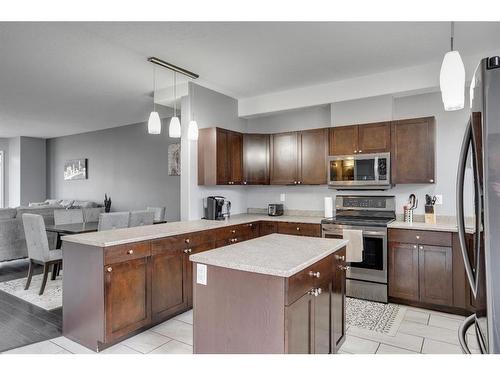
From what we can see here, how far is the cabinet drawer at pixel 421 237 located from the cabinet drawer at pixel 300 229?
887 millimetres

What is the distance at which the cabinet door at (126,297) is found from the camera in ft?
8.36

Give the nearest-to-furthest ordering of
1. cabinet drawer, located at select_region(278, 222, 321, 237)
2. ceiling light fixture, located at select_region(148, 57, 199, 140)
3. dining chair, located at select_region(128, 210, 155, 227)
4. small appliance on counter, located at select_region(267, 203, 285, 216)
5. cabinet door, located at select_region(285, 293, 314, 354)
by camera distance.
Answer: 1. cabinet door, located at select_region(285, 293, 314, 354)
2. ceiling light fixture, located at select_region(148, 57, 199, 140)
3. cabinet drawer, located at select_region(278, 222, 321, 237)
4. dining chair, located at select_region(128, 210, 155, 227)
5. small appliance on counter, located at select_region(267, 203, 285, 216)

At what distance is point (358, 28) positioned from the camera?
286 cm

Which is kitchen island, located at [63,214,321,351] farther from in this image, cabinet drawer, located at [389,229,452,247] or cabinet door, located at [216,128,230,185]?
cabinet drawer, located at [389,229,452,247]

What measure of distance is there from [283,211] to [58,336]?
3290 millimetres

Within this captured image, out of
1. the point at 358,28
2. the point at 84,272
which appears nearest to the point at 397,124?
the point at 358,28

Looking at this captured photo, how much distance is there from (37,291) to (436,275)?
4680mm

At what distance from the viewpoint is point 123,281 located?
2.66 meters

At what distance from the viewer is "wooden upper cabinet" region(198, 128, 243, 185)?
13.9ft

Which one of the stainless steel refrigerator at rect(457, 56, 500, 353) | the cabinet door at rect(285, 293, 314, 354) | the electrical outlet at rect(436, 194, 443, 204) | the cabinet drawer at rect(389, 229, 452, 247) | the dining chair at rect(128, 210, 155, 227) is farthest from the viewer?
the dining chair at rect(128, 210, 155, 227)

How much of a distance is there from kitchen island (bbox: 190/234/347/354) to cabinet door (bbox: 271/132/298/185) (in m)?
2.55

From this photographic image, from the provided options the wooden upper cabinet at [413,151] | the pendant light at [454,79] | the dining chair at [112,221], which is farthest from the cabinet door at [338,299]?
the dining chair at [112,221]

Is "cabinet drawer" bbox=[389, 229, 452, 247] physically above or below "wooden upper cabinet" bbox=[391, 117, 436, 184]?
below

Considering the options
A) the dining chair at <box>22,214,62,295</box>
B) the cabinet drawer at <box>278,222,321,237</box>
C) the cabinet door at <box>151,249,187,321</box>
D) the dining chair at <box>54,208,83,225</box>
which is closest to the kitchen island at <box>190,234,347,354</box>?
the cabinet door at <box>151,249,187,321</box>
